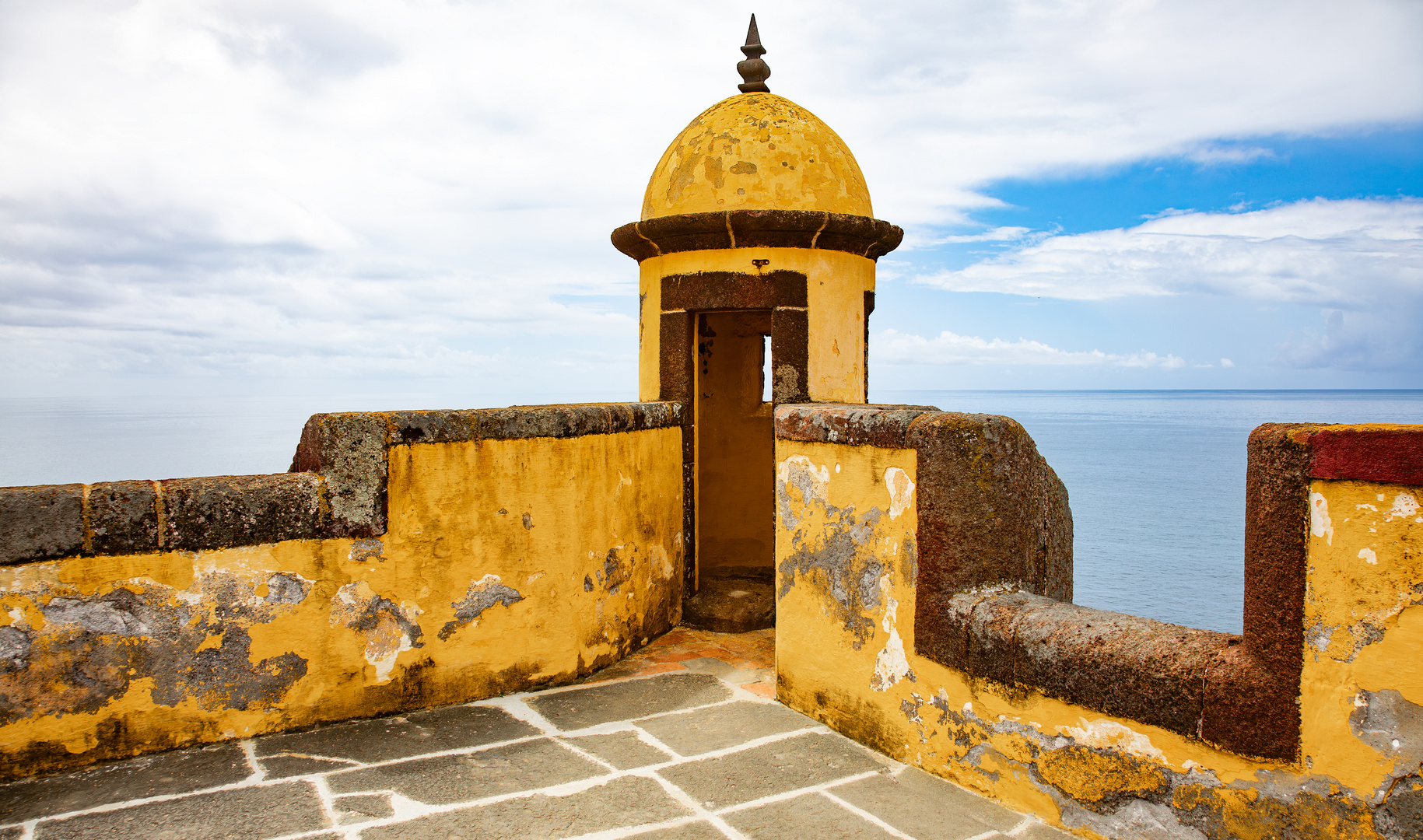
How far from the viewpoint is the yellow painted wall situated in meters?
5.28

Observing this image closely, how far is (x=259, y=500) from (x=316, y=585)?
0.41 meters

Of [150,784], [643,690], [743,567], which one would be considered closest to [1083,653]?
[643,690]

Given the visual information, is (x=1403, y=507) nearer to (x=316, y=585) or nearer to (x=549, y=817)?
(x=549, y=817)

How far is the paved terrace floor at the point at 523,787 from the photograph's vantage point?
2.65m

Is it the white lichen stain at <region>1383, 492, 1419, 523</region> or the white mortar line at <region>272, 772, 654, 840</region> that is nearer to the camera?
the white lichen stain at <region>1383, 492, 1419, 523</region>

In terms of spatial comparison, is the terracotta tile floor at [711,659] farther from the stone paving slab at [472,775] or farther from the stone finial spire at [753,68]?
the stone finial spire at [753,68]

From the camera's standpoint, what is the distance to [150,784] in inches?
114

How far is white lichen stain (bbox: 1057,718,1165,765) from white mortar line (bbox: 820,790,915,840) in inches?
23.6

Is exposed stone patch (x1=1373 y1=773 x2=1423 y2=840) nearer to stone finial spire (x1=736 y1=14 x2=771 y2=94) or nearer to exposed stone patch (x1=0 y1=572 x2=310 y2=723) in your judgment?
exposed stone patch (x1=0 y1=572 x2=310 y2=723)

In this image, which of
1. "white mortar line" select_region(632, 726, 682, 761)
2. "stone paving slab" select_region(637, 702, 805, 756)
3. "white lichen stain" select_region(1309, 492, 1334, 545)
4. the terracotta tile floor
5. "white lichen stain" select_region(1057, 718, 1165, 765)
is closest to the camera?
"white lichen stain" select_region(1309, 492, 1334, 545)

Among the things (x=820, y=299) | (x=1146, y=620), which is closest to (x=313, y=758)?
(x=1146, y=620)

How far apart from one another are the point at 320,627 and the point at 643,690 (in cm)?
152

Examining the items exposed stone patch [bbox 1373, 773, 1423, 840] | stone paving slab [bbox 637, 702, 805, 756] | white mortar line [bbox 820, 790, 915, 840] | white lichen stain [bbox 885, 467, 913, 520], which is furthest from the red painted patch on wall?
stone paving slab [bbox 637, 702, 805, 756]

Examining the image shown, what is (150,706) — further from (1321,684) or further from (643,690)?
(1321,684)
